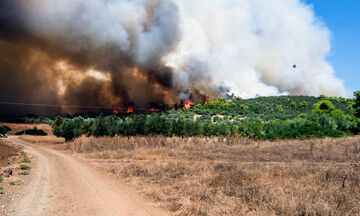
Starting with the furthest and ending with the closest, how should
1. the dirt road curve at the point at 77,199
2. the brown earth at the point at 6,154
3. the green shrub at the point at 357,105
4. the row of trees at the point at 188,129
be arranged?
the green shrub at the point at 357,105, the row of trees at the point at 188,129, the brown earth at the point at 6,154, the dirt road curve at the point at 77,199

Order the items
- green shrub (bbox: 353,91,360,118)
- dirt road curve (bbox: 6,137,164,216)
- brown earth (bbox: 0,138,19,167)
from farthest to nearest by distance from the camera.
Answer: green shrub (bbox: 353,91,360,118) < brown earth (bbox: 0,138,19,167) < dirt road curve (bbox: 6,137,164,216)

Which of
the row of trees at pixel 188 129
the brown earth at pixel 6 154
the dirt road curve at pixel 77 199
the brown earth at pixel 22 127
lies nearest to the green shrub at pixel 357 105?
the row of trees at pixel 188 129

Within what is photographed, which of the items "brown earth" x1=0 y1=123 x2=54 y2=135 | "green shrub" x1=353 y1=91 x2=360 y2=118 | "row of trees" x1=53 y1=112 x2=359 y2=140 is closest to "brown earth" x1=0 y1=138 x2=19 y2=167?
"row of trees" x1=53 y1=112 x2=359 y2=140

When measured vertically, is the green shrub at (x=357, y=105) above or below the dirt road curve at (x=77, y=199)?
above

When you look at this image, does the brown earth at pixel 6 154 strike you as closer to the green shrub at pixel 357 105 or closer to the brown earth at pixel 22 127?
the brown earth at pixel 22 127

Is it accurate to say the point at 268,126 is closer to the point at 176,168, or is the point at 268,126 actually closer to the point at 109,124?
the point at 109,124

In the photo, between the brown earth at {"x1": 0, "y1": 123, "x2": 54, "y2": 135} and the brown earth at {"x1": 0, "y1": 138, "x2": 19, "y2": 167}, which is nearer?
the brown earth at {"x1": 0, "y1": 138, "x2": 19, "y2": 167}

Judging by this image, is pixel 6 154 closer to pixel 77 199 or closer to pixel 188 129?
pixel 77 199

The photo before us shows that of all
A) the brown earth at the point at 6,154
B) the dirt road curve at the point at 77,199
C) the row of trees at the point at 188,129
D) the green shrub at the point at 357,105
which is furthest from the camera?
the green shrub at the point at 357,105

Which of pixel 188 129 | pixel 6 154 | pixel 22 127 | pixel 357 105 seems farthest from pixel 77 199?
pixel 22 127

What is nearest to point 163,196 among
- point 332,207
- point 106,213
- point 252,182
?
point 106,213

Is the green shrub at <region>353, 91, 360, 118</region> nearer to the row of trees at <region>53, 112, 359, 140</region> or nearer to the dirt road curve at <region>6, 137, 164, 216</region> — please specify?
the row of trees at <region>53, 112, 359, 140</region>

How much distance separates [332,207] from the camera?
7.49 m

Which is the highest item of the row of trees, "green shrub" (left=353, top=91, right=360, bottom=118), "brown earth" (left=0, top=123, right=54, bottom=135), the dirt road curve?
"green shrub" (left=353, top=91, right=360, bottom=118)
